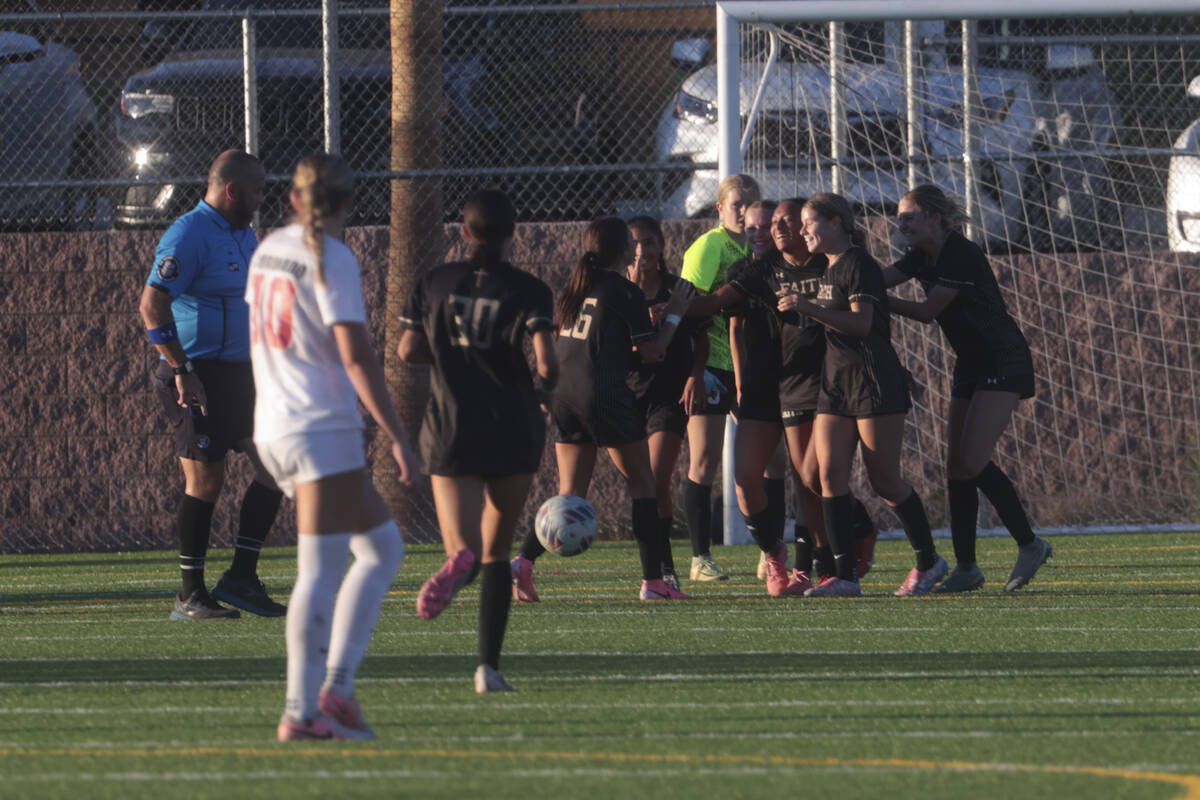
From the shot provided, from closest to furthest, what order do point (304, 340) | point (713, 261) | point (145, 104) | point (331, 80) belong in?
point (304, 340) → point (713, 261) → point (331, 80) → point (145, 104)

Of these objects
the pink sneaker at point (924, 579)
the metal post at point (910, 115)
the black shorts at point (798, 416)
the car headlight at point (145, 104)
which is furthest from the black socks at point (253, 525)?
the metal post at point (910, 115)

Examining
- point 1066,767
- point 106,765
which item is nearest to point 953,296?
point 1066,767

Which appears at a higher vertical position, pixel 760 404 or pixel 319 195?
pixel 319 195

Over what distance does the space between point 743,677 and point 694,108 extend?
8174 millimetres

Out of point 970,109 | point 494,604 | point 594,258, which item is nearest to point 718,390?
point 594,258

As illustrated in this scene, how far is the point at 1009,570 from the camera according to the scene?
1150 cm

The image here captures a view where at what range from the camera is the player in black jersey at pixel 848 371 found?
927cm

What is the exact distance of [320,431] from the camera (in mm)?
5699

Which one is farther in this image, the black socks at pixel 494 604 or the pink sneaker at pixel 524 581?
the pink sneaker at pixel 524 581

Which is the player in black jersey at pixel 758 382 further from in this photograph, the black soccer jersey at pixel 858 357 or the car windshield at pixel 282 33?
the car windshield at pixel 282 33

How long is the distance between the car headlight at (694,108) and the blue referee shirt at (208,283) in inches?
236

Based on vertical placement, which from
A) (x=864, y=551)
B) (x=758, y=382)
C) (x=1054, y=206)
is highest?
(x=1054, y=206)

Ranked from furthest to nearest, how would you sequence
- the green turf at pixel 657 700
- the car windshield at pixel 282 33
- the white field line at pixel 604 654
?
1. the car windshield at pixel 282 33
2. the white field line at pixel 604 654
3. the green turf at pixel 657 700

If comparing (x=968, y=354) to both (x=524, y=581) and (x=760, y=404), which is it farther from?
(x=524, y=581)
